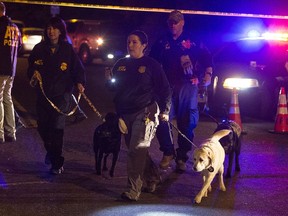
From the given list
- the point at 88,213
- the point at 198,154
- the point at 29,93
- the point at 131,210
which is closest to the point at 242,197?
the point at 198,154

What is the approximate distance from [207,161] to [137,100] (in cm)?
92

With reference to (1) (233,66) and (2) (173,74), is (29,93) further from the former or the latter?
(2) (173,74)

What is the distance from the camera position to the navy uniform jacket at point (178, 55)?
7445 millimetres

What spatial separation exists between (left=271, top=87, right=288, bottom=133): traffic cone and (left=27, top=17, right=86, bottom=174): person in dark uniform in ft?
14.7

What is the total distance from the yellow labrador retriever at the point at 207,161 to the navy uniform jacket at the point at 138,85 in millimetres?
552

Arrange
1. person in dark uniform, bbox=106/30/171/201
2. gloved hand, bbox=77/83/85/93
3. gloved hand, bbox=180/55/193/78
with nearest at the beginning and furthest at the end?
person in dark uniform, bbox=106/30/171/201 < gloved hand, bbox=77/83/85/93 < gloved hand, bbox=180/55/193/78

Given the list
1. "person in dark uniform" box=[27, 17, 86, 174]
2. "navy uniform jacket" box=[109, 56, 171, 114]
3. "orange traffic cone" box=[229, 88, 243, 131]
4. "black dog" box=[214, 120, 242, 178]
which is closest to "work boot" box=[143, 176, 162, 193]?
"navy uniform jacket" box=[109, 56, 171, 114]

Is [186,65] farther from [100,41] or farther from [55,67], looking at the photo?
[100,41]

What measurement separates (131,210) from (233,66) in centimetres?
646

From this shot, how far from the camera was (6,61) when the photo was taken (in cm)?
831

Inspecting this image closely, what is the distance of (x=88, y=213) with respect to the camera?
5691 millimetres

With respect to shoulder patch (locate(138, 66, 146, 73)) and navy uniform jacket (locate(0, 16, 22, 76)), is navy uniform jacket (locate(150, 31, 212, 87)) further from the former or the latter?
navy uniform jacket (locate(0, 16, 22, 76))

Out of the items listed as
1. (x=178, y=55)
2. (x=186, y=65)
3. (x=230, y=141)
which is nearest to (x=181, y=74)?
(x=186, y=65)

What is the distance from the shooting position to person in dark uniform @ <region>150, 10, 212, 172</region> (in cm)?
743
